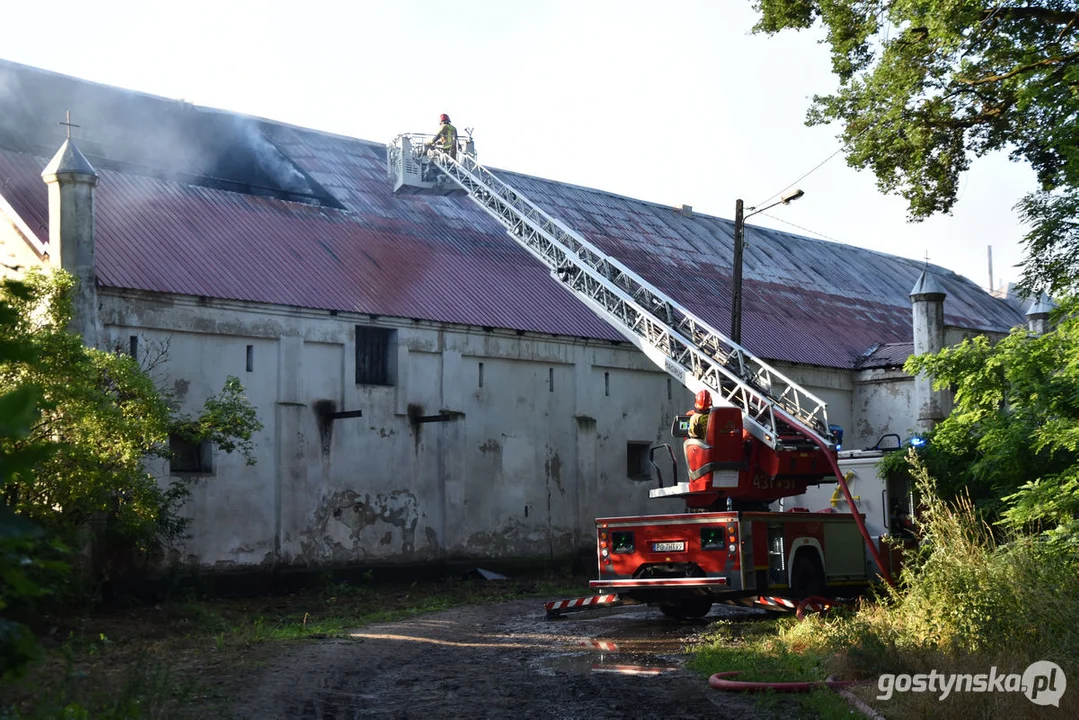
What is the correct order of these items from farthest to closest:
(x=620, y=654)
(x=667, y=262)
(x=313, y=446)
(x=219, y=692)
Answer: (x=667, y=262) < (x=313, y=446) < (x=620, y=654) < (x=219, y=692)

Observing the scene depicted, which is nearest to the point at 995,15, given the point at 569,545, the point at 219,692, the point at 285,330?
the point at 219,692

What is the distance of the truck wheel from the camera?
650 inches

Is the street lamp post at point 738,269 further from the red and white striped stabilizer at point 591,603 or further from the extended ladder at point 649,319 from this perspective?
the red and white striped stabilizer at point 591,603

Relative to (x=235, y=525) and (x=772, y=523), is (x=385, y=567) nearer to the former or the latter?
(x=235, y=525)

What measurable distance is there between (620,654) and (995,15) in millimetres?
9665

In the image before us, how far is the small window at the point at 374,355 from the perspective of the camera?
81.6 feet

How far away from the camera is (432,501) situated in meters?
25.5

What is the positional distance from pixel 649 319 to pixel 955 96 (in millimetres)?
7277

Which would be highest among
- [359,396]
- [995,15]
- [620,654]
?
[995,15]

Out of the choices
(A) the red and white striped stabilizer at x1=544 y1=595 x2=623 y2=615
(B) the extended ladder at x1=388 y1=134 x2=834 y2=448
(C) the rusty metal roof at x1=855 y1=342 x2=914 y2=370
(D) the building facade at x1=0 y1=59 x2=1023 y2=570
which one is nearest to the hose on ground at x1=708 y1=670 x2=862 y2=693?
(A) the red and white striped stabilizer at x1=544 y1=595 x2=623 y2=615

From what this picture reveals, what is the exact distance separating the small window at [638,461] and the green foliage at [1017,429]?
41.0 ft

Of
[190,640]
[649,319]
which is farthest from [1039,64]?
[190,640]

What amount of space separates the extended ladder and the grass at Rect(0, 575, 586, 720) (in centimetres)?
568

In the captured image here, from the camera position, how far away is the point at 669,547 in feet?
52.6
